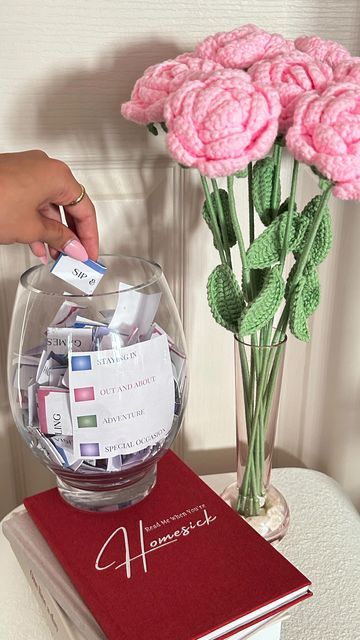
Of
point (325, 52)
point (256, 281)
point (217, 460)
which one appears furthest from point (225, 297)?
point (217, 460)

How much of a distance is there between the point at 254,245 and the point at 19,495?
0.56 metres

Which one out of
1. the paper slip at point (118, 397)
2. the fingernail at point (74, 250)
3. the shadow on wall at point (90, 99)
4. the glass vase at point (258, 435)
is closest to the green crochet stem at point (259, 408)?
the glass vase at point (258, 435)

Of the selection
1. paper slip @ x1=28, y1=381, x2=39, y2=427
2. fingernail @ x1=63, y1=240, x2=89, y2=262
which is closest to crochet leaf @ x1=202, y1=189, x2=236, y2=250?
fingernail @ x1=63, y1=240, x2=89, y2=262

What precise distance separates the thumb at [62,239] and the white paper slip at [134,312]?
0.06 meters

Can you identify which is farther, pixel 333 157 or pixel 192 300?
pixel 192 300

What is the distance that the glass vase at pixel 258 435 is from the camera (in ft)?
2.38

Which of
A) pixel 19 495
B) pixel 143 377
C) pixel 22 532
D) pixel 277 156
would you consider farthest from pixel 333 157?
pixel 19 495

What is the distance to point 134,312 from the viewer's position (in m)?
0.70

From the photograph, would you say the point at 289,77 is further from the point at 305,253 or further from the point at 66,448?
the point at 66,448

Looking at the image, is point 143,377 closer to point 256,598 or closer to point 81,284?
point 81,284

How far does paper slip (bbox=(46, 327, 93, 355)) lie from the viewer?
2.20 ft

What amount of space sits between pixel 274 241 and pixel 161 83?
18 cm

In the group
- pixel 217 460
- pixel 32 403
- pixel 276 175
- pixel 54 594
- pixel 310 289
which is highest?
pixel 276 175

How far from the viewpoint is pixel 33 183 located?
657mm
